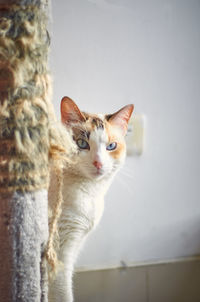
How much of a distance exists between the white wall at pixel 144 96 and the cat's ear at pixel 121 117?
23 cm

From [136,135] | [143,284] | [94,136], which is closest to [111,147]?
[94,136]

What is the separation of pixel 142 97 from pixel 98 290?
0.57 meters

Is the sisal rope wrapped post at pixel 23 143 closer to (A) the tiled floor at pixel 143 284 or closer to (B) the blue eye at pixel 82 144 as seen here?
(B) the blue eye at pixel 82 144

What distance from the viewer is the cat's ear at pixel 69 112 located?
54 centimetres

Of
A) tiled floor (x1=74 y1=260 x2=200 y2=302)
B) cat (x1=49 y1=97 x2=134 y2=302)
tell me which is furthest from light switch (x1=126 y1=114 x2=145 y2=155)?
tiled floor (x1=74 y1=260 x2=200 y2=302)

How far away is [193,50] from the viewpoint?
2.88ft

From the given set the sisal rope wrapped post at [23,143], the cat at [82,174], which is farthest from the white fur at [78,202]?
the sisal rope wrapped post at [23,143]

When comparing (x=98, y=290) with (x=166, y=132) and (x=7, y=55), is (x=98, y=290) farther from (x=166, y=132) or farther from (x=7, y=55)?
(x=7, y=55)

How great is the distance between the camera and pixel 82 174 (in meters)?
0.59

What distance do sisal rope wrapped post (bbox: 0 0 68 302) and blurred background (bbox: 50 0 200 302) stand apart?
406 mm

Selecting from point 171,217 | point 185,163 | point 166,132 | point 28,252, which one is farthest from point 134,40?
point 28,252

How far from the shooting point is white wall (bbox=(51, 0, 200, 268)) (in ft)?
2.51

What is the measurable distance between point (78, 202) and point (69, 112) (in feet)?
0.57

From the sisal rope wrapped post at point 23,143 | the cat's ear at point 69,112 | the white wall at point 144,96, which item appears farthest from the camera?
the white wall at point 144,96
